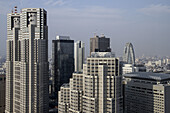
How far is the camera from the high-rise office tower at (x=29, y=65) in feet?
134

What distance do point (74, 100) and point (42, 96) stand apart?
13.0 meters

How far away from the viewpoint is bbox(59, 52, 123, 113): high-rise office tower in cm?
2738

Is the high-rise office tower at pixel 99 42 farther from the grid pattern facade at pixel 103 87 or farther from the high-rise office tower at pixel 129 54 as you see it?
the grid pattern facade at pixel 103 87

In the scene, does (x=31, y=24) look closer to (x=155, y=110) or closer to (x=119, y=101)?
(x=119, y=101)

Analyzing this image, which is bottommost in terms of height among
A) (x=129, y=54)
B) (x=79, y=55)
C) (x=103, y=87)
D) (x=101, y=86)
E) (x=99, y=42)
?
(x=103, y=87)

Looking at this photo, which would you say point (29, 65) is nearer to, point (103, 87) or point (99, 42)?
point (103, 87)

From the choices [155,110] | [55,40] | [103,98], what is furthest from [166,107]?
[55,40]

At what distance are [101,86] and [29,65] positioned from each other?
18727 mm

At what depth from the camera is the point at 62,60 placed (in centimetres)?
7719

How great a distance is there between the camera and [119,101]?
1097 inches

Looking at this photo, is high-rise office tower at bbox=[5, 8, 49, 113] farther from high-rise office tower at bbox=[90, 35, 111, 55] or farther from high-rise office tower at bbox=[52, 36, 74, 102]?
high-rise office tower at bbox=[90, 35, 111, 55]

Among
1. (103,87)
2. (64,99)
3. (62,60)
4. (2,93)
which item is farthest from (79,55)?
(103,87)

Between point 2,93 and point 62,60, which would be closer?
point 2,93

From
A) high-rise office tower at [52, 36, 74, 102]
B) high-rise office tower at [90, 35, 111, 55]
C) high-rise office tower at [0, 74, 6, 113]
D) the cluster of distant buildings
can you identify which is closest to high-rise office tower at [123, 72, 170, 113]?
the cluster of distant buildings
